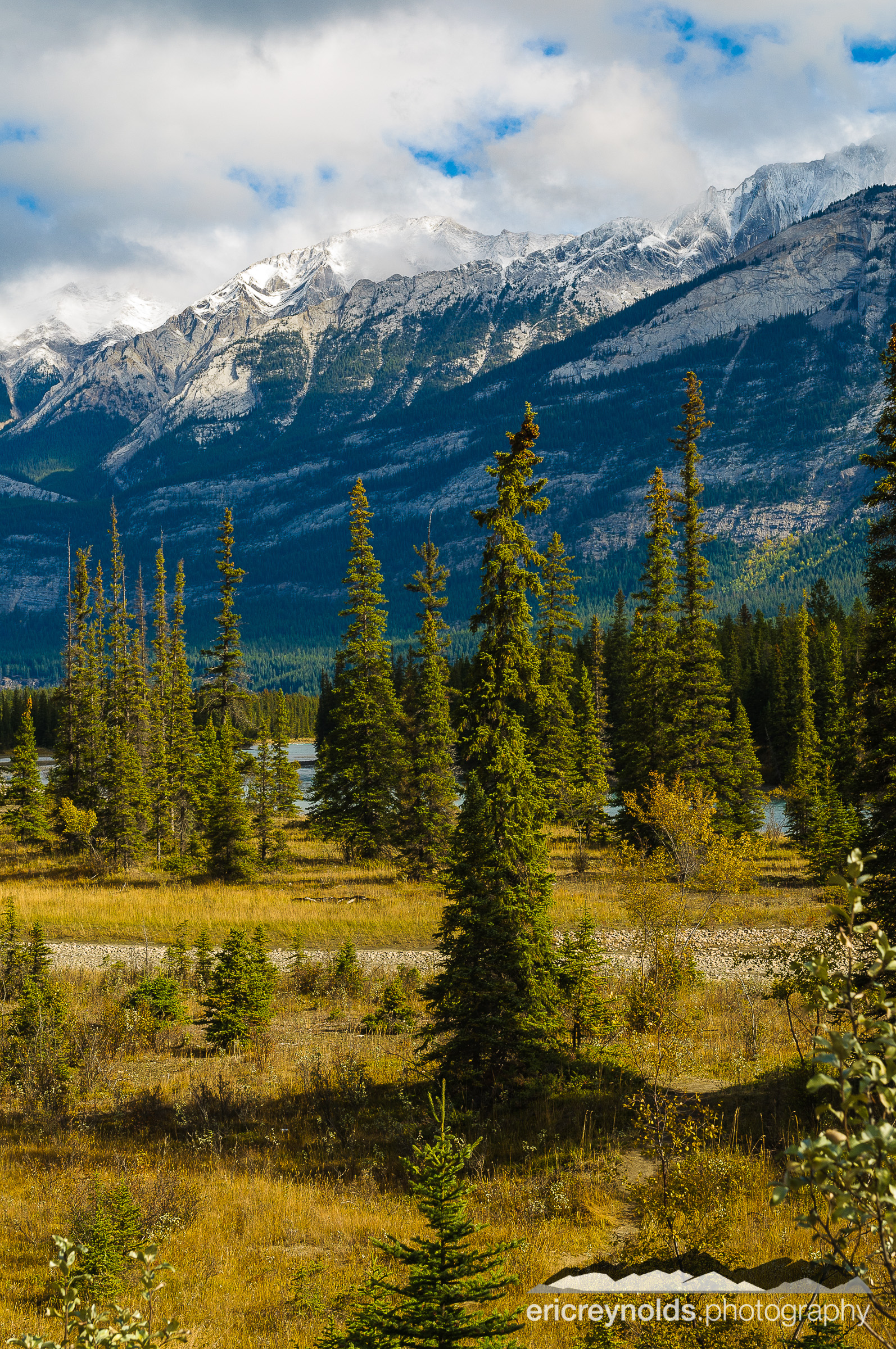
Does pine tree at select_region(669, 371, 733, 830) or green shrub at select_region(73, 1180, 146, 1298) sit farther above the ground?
pine tree at select_region(669, 371, 733, 830)

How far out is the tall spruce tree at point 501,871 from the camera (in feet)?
46.1

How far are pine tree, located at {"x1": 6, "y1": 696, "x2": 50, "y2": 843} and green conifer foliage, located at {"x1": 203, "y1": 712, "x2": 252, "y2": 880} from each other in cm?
1321

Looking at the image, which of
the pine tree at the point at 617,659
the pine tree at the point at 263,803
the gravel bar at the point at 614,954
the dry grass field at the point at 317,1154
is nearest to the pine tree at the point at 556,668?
the pine tree at the point at 263,803

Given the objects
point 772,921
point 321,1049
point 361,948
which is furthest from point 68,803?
point 772,921

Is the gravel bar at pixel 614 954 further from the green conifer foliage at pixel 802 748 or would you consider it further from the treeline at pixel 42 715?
the treeline at pixel 42 715

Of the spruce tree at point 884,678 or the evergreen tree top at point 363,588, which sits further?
the evergreen tree top at point 363,588

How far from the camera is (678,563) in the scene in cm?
4078

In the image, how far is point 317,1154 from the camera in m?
13.1

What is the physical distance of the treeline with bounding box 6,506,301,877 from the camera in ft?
130

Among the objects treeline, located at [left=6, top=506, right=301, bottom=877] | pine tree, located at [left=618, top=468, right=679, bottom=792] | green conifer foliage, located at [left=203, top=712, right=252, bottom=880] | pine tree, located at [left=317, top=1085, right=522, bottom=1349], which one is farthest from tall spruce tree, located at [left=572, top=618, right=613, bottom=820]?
pine tree, located at [left=317, top=1085, right=522, bottom=1349]

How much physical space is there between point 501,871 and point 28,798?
39.9 meters

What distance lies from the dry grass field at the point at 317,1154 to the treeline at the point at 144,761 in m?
16.5

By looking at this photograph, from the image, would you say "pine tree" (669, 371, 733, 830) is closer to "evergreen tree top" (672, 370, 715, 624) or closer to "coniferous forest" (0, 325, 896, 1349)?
"evergreen tree top" (672, 370, 715, 624)

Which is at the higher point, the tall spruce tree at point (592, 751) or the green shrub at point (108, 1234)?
the tall spruce tree at point (592, 751)
